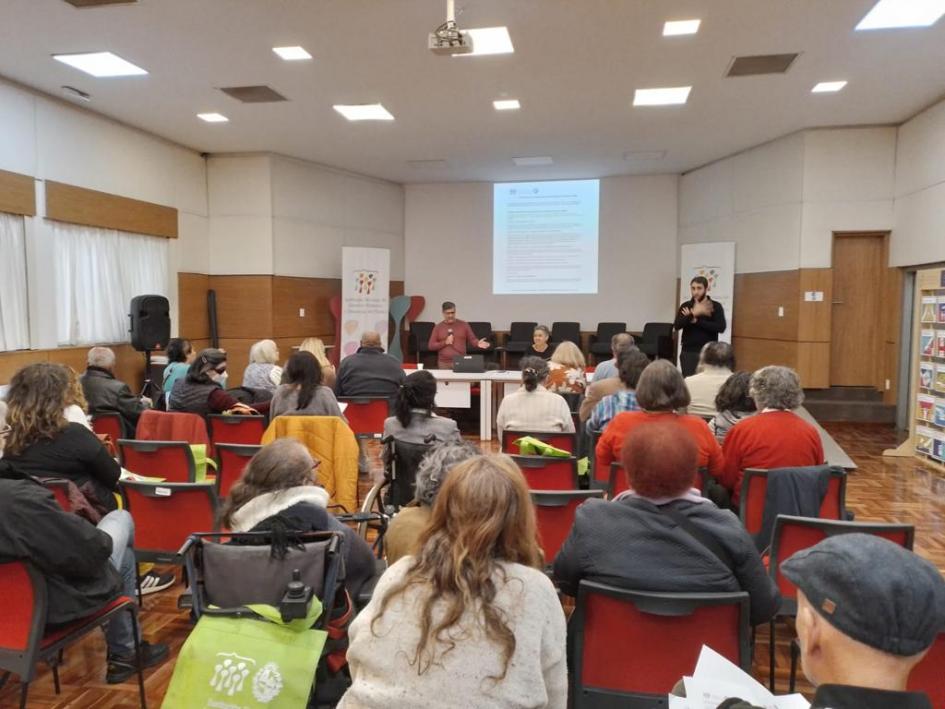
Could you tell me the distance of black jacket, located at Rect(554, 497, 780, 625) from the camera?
168 cm

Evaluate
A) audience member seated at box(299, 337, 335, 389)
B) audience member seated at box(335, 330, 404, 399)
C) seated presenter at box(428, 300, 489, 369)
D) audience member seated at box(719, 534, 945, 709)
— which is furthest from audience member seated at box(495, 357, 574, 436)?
seated presenter at box(428, 300, 489, 369)

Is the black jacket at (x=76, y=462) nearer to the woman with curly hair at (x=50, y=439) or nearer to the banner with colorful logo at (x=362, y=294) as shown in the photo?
the woman with curly hair at (x=50, y=439)

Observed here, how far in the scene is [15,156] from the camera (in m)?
6.29

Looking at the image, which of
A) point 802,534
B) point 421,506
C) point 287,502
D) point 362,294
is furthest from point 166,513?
point 362,294

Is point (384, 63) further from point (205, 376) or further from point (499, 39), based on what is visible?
point (205, 376)

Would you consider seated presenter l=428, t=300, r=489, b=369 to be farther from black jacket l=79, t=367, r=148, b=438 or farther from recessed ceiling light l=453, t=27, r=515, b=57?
black jacket l=79, t=367, r=148, b=438

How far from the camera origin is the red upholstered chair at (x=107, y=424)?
4.43 m

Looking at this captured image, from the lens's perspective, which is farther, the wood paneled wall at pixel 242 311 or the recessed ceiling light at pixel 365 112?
the wood paneled wall at pixel 242 311

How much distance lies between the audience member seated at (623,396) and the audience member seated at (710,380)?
1.85 ft

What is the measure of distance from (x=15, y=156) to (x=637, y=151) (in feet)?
24.5

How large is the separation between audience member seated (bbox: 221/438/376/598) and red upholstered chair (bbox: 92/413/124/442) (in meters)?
2.86

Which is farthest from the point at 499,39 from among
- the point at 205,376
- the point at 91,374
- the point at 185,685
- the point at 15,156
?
the point at 185,685

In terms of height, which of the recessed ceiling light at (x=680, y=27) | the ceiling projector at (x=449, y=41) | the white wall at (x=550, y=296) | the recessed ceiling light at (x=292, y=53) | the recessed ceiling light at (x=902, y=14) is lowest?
the white wall at (x=550, y=296)

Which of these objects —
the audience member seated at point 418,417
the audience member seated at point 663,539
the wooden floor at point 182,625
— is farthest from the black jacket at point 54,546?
the audience member seated at point 418,417
